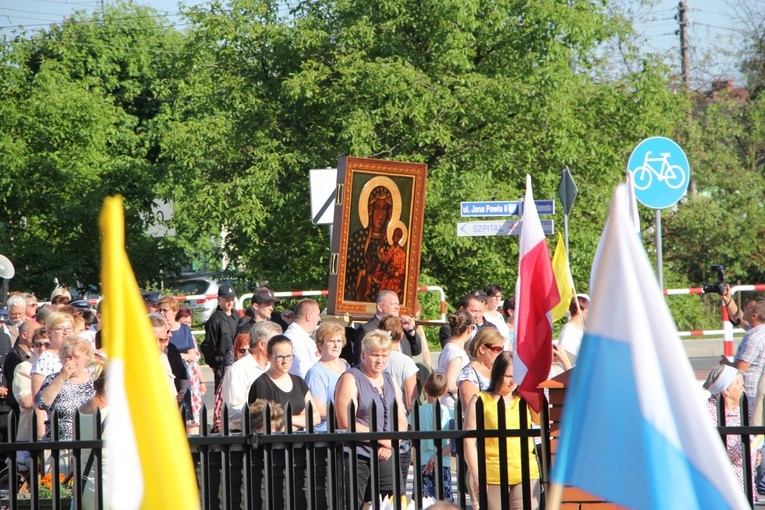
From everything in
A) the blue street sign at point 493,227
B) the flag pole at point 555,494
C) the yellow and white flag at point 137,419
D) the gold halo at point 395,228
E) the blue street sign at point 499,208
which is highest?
the blue street sign at point 499,208

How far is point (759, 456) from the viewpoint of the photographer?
8.73 metres

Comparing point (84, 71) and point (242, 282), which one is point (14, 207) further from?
point (242, 282)

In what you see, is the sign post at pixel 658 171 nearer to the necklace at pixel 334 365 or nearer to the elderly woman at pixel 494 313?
the elderly woman at pixel 494 313

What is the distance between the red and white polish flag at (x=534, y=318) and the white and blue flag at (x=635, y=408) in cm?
256

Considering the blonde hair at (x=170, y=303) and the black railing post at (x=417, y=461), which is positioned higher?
the blonde hair at (x=170, y=303)

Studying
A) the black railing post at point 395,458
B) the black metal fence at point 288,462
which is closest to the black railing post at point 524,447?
the black metal fence at point 288,462

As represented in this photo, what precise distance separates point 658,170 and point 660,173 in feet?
0.12

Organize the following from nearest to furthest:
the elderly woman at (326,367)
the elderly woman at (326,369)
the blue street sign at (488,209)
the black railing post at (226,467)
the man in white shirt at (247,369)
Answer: the black railing post at (226,467) → the elderly woman at (326,369) → the elderly woman at (326,367) → the man in white shirt at (247,369) → the blue street sign at (488,209)

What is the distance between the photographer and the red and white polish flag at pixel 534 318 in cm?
541

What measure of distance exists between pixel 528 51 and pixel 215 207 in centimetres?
656

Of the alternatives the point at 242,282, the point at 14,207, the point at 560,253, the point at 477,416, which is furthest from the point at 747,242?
the point at 477,416

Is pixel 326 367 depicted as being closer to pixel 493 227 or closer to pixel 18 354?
pixel 18 354

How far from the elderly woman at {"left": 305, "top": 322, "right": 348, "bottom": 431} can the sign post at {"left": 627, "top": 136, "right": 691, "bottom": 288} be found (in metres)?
4.15

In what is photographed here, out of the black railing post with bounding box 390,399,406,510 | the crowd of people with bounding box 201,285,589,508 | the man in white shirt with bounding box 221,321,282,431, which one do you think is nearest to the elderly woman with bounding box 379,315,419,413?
the crowd of people with bounding box 201,285,589,508
